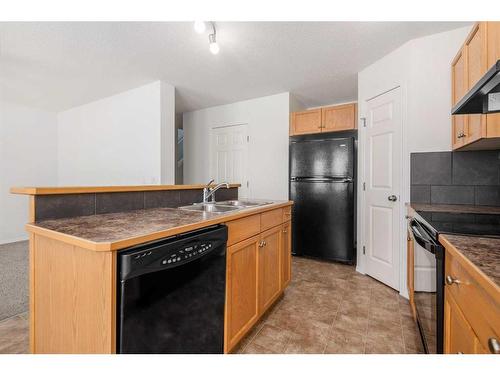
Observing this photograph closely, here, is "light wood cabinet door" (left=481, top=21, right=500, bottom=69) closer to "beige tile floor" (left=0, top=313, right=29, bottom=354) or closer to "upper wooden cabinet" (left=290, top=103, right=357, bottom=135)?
"upper wooden cabinet" (left=290, top=103, right=357, bottom=135)

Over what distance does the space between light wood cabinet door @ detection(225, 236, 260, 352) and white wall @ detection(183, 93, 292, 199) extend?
2.12 m

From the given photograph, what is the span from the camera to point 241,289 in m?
1.43

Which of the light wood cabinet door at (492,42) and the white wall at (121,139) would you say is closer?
the light wood cabinet door at (492,42)

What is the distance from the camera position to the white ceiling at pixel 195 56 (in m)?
2.02

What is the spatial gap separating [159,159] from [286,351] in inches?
102

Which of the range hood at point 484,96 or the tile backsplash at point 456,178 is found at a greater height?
the range hood at point 484,96

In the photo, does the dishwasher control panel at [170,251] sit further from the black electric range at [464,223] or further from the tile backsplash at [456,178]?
the tile backsplash at [456,178]

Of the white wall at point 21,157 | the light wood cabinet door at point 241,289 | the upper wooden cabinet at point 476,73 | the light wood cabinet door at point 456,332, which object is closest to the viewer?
the light wood cabinet door at point 456,332

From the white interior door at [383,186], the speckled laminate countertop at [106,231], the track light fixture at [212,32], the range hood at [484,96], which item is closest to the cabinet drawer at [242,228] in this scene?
the speckled laminate countertop at [106,231]

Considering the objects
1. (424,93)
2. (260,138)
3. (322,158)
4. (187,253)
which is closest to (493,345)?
(187,253)

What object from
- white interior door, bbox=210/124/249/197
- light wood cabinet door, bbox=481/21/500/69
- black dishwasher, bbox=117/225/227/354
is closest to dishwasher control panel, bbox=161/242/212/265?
black dishwasher, bbox=117/225/227/354

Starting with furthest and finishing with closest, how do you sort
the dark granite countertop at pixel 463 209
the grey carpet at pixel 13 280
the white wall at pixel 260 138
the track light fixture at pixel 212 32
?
1. the white wall at pixel 260 138
2. the grey carpet at pixel 13 280
3. the track light fixture at pixel 212 32
4. the dark granite countertop at pixel 463 209

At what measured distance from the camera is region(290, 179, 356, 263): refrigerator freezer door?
2914mm

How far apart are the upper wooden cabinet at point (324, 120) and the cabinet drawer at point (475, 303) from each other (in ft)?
8.14
